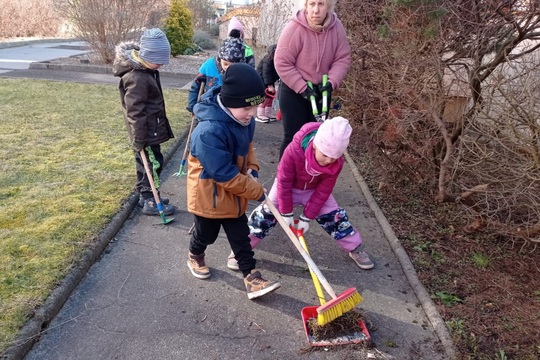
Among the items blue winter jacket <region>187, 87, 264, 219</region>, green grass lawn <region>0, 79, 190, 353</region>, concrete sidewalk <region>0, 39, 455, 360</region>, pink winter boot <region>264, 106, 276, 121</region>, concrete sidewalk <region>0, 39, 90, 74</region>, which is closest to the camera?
concrete sidewalk <region>0, 39, 455, 360</region>

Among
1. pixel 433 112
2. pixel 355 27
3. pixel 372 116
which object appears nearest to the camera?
pixel 433 112

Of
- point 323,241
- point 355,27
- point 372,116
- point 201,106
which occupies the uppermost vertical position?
point 355,27

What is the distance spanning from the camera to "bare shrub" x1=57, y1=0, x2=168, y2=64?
11.4m

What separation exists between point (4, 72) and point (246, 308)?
34.1 feet

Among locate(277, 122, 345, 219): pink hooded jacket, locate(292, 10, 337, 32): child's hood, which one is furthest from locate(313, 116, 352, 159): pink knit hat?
locate(292, 10, 337, 32): child's hood

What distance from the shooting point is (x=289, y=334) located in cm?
288

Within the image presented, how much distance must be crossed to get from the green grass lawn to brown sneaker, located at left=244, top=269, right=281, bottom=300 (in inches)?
50.6

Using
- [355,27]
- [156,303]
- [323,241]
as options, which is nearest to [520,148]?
[323,241]

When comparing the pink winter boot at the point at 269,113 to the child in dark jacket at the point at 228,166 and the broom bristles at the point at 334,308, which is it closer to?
the child in dark jacket at the point at 228,166

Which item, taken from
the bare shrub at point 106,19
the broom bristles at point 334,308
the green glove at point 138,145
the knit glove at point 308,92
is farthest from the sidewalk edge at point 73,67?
the broom bristles at point 334,308

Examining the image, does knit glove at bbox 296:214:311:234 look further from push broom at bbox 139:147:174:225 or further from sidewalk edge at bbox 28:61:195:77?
sidewalk edge at bbox 28:61:195:77

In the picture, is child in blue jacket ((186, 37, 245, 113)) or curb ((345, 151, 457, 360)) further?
child in blue jacket ((186, 37, 245, 113))

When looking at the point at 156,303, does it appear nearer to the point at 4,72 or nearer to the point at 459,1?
the point at 459,1

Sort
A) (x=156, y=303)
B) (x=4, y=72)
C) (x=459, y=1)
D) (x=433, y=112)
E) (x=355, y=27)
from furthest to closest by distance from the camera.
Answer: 1. (x=4, y=72)
2. (x=355, y=27)
3. (x=433, y=112)
4. (x=459, y=1)
5. (x=156, y=303)
